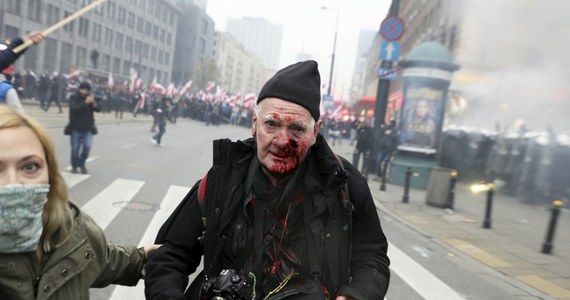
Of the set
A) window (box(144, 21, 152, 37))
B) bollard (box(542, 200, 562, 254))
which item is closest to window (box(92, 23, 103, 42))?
window (box(144, 21, 152, 37))

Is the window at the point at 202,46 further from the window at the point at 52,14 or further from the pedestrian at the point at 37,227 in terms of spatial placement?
the pedestrian at the point at 37,227

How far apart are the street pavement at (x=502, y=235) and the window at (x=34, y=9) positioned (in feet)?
129

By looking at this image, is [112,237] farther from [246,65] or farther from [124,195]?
[246,65]

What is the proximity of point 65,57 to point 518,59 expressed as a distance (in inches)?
1848

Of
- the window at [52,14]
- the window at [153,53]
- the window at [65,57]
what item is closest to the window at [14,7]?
the window at [52,14]

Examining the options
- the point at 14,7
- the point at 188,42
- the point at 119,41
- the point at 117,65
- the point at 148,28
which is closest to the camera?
the point at 14,7

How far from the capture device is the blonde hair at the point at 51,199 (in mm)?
1745

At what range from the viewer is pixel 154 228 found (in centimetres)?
639

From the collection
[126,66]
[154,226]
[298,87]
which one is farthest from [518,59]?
[126,66]

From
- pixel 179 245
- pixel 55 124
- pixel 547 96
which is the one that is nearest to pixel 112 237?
pixel 179 245

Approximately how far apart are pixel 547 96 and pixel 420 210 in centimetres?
911

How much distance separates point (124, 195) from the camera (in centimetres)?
842

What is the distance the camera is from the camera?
1744 millimetres

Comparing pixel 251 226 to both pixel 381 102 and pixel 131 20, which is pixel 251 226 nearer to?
pixel 381 102
